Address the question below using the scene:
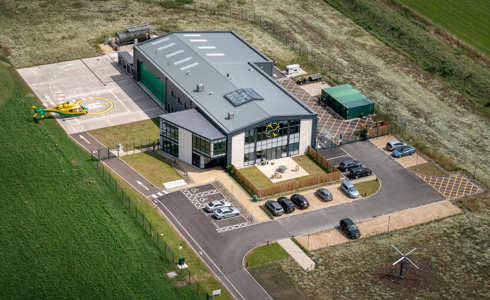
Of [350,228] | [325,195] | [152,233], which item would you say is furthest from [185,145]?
[350,228]

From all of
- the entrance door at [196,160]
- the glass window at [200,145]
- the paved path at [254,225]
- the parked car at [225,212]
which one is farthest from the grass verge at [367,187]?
the entrance door at [196,160]

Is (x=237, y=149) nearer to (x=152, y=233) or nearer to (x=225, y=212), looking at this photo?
(x=225, y=212)

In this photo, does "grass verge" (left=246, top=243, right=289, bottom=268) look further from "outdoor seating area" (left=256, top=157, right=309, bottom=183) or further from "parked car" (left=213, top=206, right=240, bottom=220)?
"outdoor seating area" (left=256, top=157, right=309, bottom=183)

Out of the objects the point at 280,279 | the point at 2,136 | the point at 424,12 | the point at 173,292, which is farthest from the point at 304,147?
the point at 424,12

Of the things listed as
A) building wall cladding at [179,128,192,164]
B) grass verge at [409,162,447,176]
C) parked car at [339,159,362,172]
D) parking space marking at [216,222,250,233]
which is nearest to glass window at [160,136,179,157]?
building wall cladding at [179,128,192,164]

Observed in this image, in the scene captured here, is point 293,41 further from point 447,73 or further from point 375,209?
point 375,209

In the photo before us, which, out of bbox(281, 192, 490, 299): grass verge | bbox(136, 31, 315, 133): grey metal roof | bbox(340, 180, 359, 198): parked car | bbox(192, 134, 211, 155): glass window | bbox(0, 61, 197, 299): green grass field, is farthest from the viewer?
bbox(136, 31, 315, 133): grey metal roof
